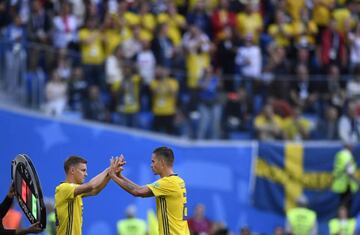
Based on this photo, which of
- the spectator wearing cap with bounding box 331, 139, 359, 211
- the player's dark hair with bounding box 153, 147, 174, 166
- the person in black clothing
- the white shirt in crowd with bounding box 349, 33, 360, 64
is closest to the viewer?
the person in black clothing

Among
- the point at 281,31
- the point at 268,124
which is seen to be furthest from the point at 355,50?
the point at 268,124

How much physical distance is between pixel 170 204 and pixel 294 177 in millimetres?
10382

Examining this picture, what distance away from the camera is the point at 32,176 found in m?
11.6

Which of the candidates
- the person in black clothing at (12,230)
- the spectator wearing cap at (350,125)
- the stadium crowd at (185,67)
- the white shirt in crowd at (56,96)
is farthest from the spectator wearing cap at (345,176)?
the person in black clothing at (12,230)

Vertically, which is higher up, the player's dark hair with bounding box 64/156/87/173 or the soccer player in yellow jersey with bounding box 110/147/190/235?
the player's dark hair with bounding box 64/156/87/173

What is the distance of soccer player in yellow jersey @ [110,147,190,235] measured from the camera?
40.9ft

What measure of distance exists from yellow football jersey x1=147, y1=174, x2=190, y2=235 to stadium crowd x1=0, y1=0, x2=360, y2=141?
858cm

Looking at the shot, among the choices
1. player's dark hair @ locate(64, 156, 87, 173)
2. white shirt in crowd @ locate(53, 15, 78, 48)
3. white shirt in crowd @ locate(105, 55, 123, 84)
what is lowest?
player's dark hair @ locate(64, 156, 87, 173)

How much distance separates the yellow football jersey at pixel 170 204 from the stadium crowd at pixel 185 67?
28.1ft

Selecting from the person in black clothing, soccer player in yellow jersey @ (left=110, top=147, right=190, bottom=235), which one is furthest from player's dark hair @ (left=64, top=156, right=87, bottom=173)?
the person in black clothing

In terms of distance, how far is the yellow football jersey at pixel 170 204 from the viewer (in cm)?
1251

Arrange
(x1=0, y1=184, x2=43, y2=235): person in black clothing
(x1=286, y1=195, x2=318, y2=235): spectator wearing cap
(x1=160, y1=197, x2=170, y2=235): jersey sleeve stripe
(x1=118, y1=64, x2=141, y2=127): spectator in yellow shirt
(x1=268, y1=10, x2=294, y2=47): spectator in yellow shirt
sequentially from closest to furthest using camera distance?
(x1=0, y1=184, x2=43, y2=235): person in black clothing, (x1=160, y1=197, x2=170, y2=235): jersey sleeve stripe, (x1=286, y1=195, x2=318, y2=235): spectator wearing cap, (x1=118, y1=64, x2=141, y2=127): spectator in yellow shirt, (x1=268, y1=10, x2=294, y2=47): spectator in yellow shirt

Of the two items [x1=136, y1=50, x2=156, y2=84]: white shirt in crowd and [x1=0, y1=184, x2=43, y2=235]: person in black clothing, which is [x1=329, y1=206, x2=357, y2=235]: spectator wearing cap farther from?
[x1=0, y1=184, x2=43, y2=235]: person in black clothing

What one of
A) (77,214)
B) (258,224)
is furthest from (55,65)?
(77,214)
